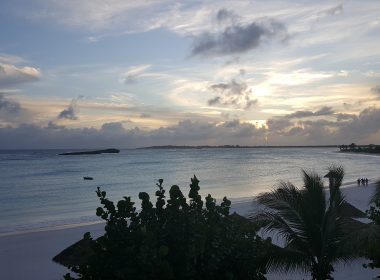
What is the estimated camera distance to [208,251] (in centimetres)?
468

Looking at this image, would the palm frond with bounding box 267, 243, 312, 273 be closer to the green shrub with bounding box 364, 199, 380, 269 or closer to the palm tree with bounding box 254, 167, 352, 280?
the palm tree with bounding box 254, 167, 352, 280

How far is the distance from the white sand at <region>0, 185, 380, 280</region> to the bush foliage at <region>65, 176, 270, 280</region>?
7921 millimetres

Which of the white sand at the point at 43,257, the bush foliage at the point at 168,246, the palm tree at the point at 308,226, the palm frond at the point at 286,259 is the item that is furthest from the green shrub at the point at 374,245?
the white sand at the point at 43,257

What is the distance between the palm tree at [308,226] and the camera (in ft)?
27.9

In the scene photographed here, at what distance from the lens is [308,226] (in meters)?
8.57

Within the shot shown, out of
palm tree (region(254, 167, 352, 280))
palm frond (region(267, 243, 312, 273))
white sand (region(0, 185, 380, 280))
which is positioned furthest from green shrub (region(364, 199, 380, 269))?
white sand (region(0, 185, 380, 280))

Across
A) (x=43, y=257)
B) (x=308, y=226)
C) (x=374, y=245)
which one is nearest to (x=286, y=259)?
(x=308, y=226)

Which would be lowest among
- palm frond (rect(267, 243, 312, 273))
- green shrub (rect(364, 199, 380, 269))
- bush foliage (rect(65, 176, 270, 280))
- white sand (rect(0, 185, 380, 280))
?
white sand (rect(0, 185, 380, 280))

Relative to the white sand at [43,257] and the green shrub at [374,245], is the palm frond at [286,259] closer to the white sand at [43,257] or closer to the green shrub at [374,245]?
the green shrub at [374,245]

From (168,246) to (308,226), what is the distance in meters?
4.63

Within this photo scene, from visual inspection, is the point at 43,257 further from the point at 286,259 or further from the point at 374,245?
the point at 374,245

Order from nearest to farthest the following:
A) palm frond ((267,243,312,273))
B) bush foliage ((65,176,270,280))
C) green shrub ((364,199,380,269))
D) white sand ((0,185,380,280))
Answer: bush foliage ((65,176,270,280)) < green shrub ((364,199,380,269)) < palm frond ((267,243,312,273)) < white sand ((0,185,380,280))

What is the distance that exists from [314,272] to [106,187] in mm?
44344

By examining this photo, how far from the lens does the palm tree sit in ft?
27.9
